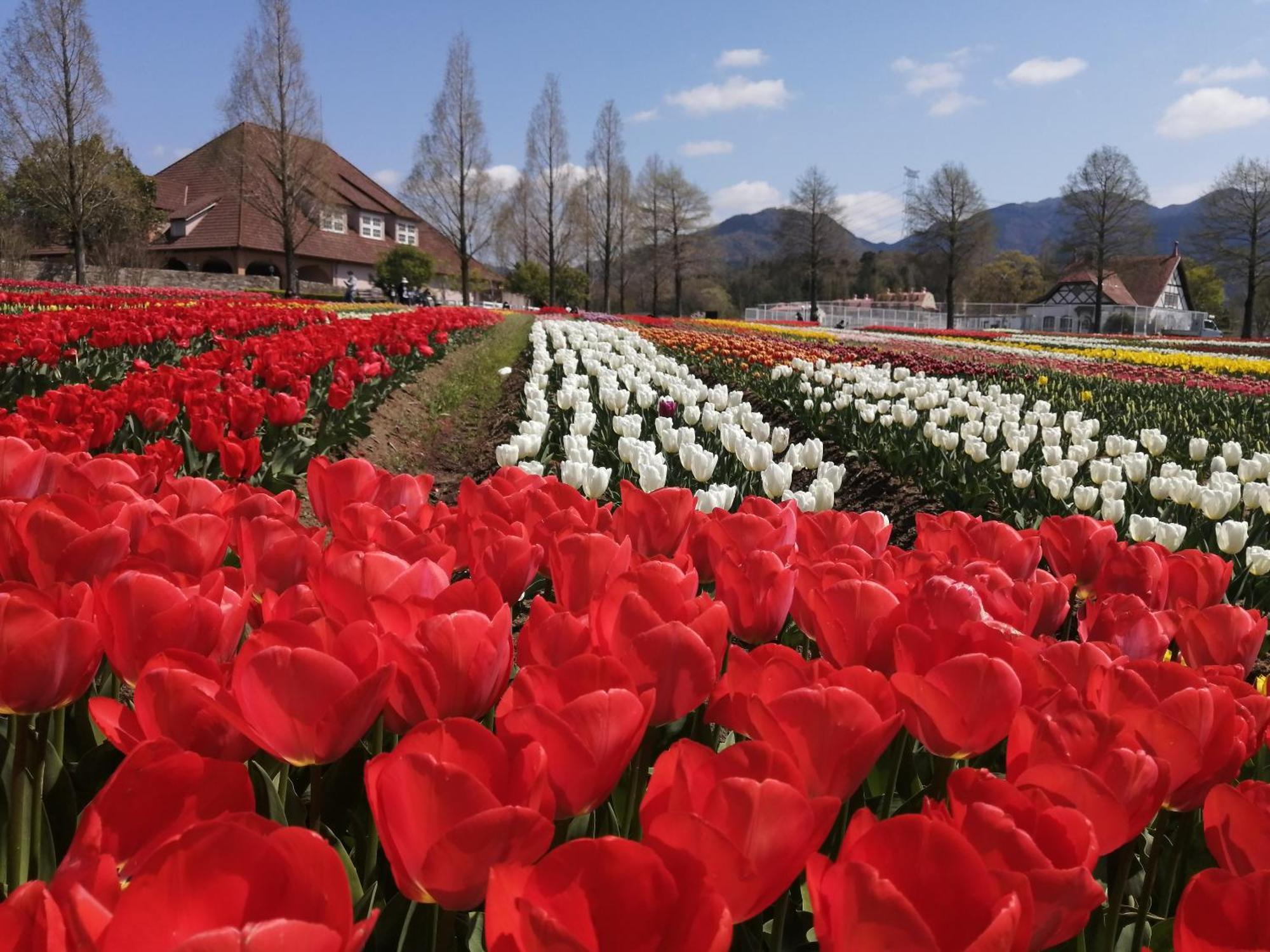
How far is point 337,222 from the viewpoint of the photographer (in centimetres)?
5247

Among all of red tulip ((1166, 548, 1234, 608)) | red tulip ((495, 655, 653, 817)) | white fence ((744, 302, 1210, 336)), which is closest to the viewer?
red tulip ((495, 655, 653, 817))

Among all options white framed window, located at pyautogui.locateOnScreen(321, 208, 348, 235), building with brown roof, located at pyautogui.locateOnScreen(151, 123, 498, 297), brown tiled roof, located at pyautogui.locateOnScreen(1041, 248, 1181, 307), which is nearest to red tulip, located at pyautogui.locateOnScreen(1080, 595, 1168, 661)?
building with brown roof, located at pyautogui.locateOnScreen(151, 123, 498, 297)

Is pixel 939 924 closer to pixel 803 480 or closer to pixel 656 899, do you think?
pixel 656 899

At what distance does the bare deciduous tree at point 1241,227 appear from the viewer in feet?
168

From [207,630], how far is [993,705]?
812mm

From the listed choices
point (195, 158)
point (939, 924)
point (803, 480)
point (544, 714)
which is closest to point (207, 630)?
point (544, 714)

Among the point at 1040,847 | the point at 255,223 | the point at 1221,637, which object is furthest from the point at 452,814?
the point at 255,223

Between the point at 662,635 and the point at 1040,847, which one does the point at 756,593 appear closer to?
the point at 662,635

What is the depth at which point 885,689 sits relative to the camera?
87cm

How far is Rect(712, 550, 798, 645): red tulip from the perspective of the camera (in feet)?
4.09

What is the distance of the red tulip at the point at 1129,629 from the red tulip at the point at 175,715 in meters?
1.10

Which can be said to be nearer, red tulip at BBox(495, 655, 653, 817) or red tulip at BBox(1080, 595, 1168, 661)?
red tulip at BBox(495, 655, 653, 817)

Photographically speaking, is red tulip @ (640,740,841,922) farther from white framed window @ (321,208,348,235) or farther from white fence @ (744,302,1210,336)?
white fence @ (744,302,1210,336)

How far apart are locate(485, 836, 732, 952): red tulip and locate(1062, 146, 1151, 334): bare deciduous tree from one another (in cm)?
5964
